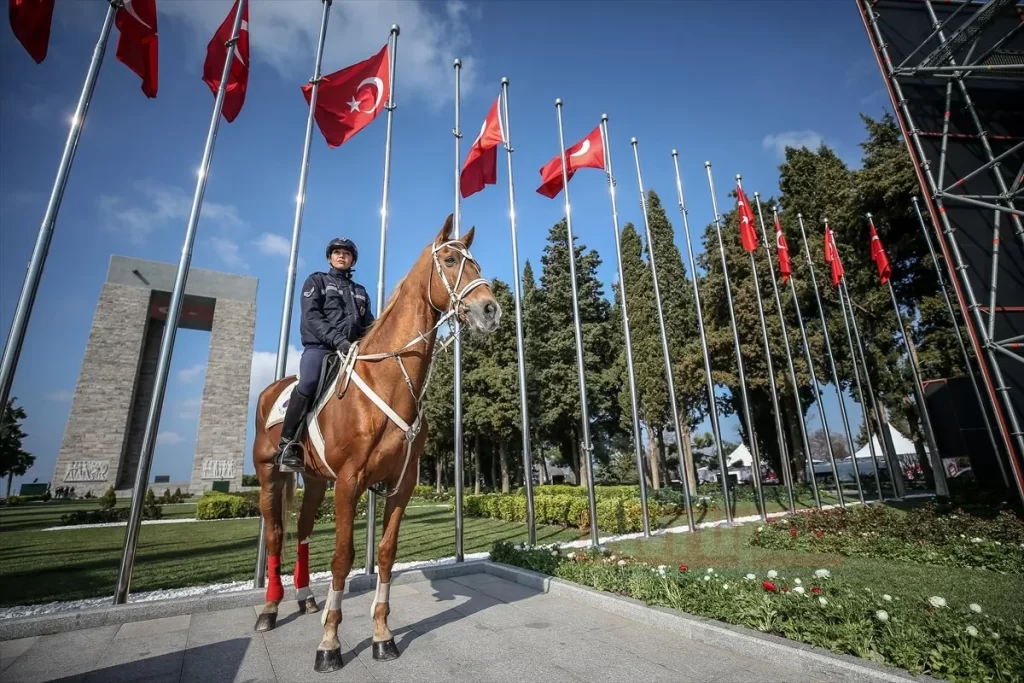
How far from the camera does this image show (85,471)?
108ft

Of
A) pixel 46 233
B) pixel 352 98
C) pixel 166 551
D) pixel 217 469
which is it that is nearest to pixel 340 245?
pixel 46 233

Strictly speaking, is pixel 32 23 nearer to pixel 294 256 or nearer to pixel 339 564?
pixel 294 256

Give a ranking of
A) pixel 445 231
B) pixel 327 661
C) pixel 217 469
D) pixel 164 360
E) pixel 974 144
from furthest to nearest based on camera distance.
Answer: pixel 217 469 < pixel 974 144 < pixel 164 360 < pixel 445 231 < pixel 327 661

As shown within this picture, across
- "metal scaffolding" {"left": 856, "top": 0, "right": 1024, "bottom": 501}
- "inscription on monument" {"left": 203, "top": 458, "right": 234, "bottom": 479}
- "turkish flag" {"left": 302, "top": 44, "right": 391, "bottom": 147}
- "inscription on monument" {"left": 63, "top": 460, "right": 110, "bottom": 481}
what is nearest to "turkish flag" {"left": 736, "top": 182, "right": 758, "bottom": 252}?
"metal scaffolding" {"left": 856, "top": 0, "right": 1024, "bottom": 501}

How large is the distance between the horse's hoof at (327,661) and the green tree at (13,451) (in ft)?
188

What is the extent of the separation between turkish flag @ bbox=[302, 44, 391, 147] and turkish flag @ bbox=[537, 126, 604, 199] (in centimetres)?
452

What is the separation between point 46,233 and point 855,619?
30.7 ft

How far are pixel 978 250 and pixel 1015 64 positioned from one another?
4426 mm

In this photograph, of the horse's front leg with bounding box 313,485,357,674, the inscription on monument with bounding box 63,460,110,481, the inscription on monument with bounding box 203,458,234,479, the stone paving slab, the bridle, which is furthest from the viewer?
the inscription on monument with bounding box 203,458,234,479

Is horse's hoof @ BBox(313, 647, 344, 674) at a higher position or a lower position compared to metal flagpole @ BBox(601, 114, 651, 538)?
lower

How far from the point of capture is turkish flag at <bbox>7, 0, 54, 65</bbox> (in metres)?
5.82

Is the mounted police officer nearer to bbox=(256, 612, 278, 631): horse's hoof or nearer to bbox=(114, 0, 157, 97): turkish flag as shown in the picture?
bbox=(256, 612, 278, 631): horse's hoof

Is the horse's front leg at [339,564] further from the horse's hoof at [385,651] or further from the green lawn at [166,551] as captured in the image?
the green lawn at [166,551]

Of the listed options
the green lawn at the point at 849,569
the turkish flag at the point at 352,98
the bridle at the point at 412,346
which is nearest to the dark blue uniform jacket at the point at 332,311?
the bridle at the point at 412,346
